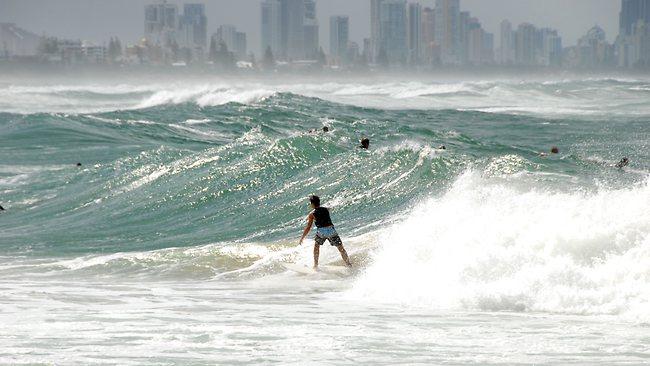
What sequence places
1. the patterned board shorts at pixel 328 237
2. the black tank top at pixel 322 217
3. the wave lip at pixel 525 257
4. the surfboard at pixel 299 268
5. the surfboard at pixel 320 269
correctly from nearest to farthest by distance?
1. the wave lip at pixel 525 257
2. the surfboard at pixel 320 269
3. the surfboard at pixel 299 268
4. the patterned board shorts at pixel 328 237
5. the black tank top at pixel 322 217

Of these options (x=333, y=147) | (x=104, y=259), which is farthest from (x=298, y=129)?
(x=104, y=259)

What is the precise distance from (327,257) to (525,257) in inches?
153

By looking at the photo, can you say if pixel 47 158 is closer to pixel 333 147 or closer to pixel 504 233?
pixel 333 147

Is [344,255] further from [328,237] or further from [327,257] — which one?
[327,257]

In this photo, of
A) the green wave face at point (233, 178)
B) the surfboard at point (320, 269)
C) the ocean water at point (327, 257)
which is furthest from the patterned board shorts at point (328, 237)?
the green wave face at point (233, 178)

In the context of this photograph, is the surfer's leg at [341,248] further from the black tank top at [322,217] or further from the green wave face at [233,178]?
the green wave face at [233,178]

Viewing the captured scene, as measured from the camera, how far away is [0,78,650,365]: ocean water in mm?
11352

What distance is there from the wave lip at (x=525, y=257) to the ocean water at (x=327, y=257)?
0.03m

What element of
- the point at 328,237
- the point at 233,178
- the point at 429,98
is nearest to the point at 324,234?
the point at 328,237

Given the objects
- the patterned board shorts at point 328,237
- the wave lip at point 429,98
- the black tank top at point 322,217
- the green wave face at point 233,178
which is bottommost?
the wave lip at point 429,98

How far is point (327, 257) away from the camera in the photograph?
57.0 feet

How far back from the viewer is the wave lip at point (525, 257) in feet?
43.2

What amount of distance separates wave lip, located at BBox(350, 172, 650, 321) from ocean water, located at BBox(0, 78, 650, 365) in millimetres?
32

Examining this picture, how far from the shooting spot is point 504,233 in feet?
49.6
